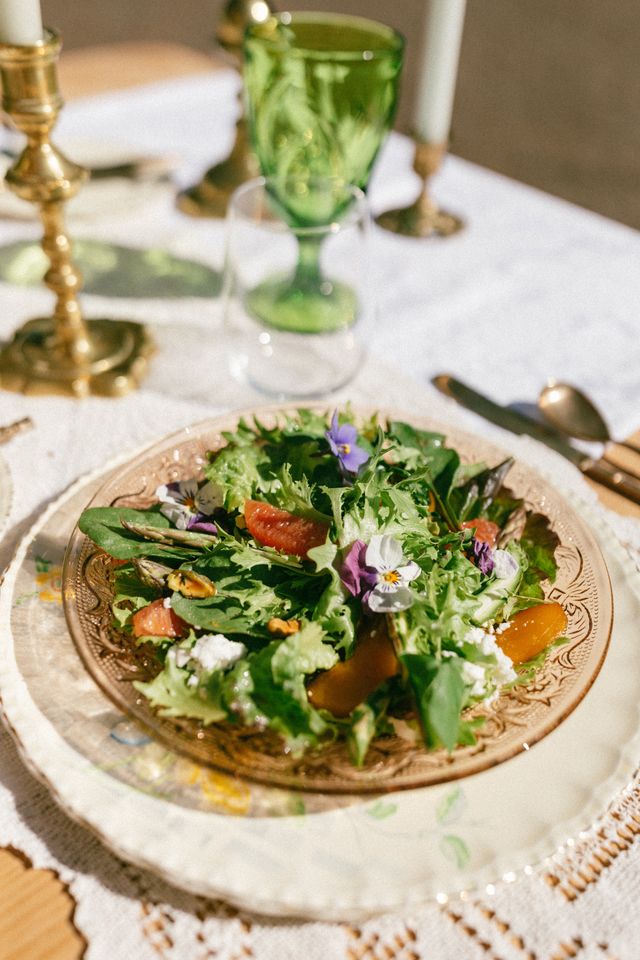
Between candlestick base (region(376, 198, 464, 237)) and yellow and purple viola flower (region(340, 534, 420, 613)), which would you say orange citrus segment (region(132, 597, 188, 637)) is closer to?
yellow and purple viola flower (region(340, 534, 420, 613))

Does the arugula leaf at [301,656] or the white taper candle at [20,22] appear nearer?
the arugula leaf at [301,656]

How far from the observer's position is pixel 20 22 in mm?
768

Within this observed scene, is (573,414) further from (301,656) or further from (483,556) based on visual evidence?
(301,656)

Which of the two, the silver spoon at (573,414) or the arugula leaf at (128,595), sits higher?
the arugula leaf at (128,595)

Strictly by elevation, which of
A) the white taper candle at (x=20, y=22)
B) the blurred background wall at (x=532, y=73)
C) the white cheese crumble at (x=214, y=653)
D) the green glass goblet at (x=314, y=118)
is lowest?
the blurred background wall at (x=532, y=73)

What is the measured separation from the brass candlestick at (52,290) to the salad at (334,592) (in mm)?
316

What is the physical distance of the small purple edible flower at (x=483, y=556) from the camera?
0.62m

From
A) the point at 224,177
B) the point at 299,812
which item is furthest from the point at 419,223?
the point at 299,812

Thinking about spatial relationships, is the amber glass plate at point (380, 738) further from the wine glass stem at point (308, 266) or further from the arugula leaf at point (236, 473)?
the wine glass stem at point (308, 266)

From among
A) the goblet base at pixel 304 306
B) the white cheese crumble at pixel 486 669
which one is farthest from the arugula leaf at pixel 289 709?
the goblet base at pixel 304 306

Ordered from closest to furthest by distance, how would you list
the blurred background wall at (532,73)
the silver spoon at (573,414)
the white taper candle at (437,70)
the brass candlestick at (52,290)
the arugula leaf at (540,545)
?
1. the arugula leaf at (540,545)
2. the brass candlestick at (52,290)
3. the silver spoon at (573,414)
4. the white taper candle at (437,70)
5. the blurred background wall at (532,73)

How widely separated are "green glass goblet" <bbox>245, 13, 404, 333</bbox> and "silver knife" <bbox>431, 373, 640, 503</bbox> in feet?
0.63

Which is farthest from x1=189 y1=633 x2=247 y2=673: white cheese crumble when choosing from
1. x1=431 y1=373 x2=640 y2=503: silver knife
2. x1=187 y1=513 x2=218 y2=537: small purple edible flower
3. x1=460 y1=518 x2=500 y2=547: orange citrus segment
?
x1=431 y1=373 x2=640 y2=503: silver knife

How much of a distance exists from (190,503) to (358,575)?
184 mm
